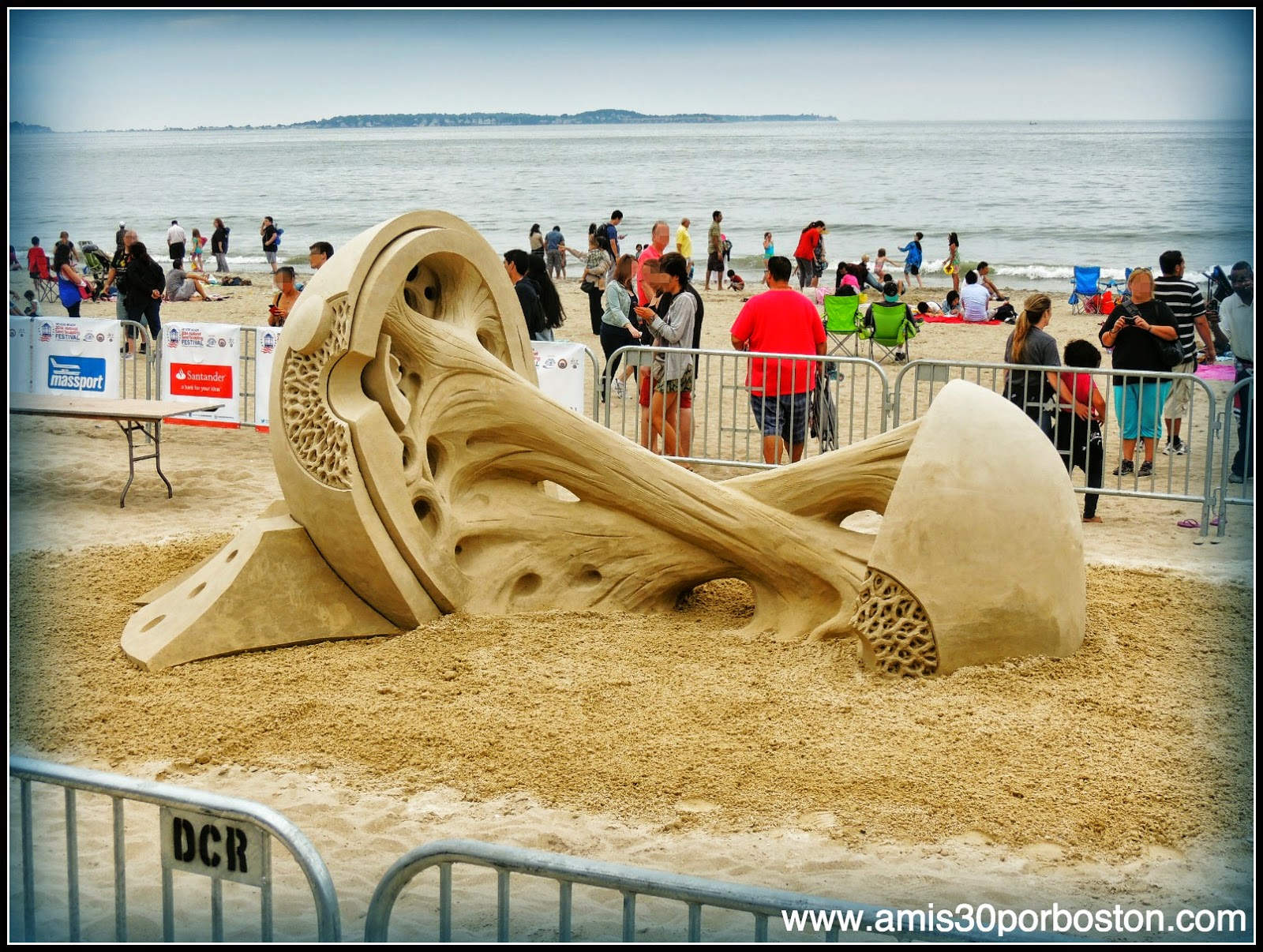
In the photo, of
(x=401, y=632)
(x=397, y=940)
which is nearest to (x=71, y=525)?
(x=401, y=632)

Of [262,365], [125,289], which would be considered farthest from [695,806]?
[125,289]

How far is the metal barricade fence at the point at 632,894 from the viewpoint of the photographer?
3.79 meters

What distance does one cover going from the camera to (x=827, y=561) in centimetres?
898

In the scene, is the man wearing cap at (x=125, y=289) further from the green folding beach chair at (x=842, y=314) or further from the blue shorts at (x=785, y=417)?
the green folding beach chair at (x=842, y=314)

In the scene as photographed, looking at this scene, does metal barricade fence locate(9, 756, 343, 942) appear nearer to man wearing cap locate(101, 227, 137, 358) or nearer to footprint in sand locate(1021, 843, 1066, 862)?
footprint in sand locate(1021, 843, 1066, 862)

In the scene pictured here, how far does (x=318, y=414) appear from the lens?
28.5 feet

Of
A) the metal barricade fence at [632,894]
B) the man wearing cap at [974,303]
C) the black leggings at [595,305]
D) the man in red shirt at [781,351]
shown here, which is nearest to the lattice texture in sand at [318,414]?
the metal barricade fence at [632,894]

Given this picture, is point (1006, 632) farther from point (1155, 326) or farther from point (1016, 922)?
point (1155, 326)

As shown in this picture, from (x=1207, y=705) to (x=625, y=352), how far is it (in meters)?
7.34

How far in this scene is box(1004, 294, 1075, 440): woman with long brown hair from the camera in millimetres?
12391

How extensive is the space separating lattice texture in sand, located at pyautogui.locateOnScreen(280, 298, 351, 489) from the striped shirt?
8.48 meters

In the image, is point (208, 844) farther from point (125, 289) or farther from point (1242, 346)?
point (125, 289)

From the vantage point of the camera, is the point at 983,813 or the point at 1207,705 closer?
the point at 983,813

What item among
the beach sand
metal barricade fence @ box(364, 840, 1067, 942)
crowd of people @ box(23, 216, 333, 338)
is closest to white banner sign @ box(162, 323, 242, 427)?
crowd of people @ box(23, 216, 333, 338)
